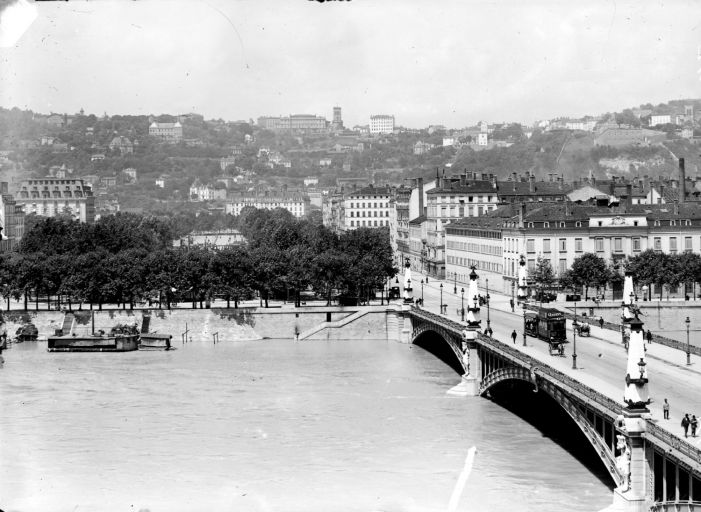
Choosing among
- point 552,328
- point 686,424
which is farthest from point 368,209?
point 686,424

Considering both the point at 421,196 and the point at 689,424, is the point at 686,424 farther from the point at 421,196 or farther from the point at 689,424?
the point at 421,196

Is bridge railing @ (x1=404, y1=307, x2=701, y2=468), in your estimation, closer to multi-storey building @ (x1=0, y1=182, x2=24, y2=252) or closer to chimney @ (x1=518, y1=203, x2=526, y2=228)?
chimney @ (x1=518, y1=203, x2=526, y2=228)

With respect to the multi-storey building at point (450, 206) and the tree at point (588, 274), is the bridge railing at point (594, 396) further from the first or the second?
the multi-storey building at point (450, 206)

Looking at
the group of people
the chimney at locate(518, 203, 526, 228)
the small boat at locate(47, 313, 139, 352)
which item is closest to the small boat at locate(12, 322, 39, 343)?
the small boat at locate(47, 313, 139, 352)

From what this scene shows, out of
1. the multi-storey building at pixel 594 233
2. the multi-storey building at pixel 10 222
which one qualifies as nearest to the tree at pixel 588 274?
the multi-storey building at pixel 594 233

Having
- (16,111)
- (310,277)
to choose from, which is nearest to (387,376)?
(310,277)

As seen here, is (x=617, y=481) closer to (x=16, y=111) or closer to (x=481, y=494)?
(x=481, y=494)

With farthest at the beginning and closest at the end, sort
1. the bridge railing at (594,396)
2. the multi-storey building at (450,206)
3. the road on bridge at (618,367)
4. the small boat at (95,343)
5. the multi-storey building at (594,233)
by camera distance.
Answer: the multi-storey building at (450,206) → the multi-storey building at (594,233) → the small boat at (95,343) → the road on bridge at (618,367) → the bridge railing at (594,396)
